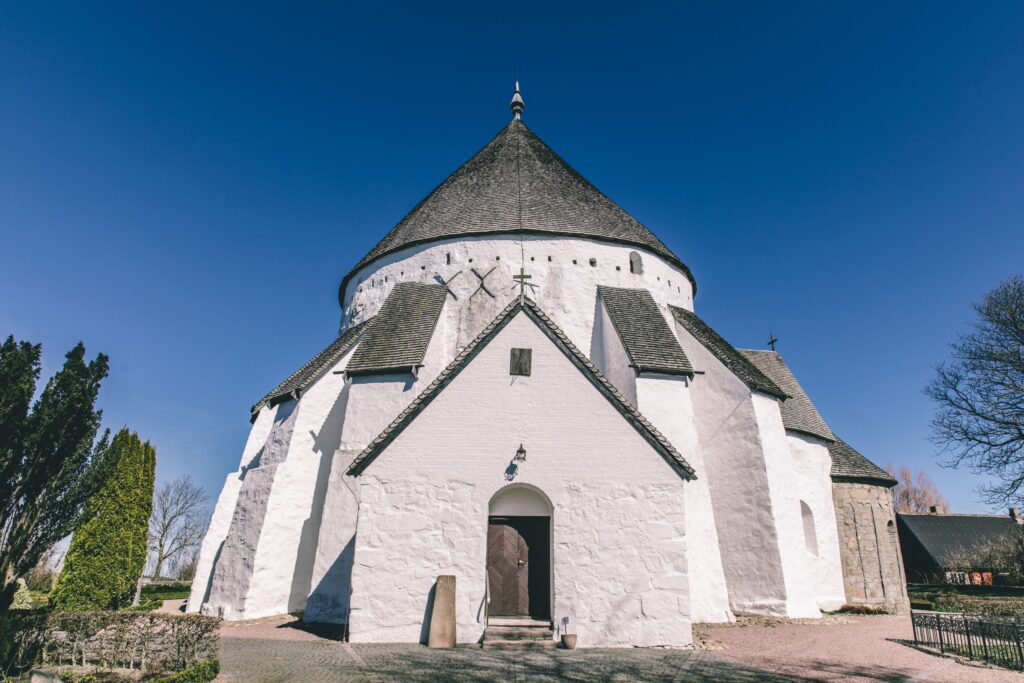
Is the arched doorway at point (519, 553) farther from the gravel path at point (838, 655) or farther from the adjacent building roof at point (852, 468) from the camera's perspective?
the adjacent building roof at point (852, 468)

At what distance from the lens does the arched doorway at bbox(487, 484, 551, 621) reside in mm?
11031

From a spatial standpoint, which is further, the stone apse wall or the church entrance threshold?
the stone apse wall

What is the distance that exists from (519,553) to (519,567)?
0.26 m

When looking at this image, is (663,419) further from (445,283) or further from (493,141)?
(493,141)

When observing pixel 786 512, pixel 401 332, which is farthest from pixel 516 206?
pixel 786 512

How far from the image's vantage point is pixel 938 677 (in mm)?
8742

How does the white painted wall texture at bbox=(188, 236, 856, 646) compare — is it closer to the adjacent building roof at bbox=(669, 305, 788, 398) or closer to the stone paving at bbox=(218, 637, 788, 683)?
the adjacent building roof at bbox=(669, 305, 788, 398)

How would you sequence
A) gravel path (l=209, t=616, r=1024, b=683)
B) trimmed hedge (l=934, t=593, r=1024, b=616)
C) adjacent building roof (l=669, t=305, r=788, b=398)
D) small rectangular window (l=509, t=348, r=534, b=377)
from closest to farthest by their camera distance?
gravel path (l=209, t=616, r=1024, b=683), small rectangular window (l=509, t=348, r=534, b=377), trimmed hedge (l=934, t=593, r=1024, b=616), adjacent building roof (l=669, t=305, r=788, b=398)

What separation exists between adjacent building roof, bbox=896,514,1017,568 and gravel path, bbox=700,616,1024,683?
2725 centimetres

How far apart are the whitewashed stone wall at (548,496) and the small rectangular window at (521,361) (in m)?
0.15

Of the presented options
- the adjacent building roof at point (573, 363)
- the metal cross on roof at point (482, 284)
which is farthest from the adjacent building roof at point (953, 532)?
the metal cross on roof at point (482, 284)

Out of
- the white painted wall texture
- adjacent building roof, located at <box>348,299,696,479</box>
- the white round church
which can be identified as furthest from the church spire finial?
adjacent building roof, located at <box>348,299,696,479</box>

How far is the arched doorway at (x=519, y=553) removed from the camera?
36.2ft

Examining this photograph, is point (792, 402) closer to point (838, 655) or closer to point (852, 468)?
point (852, 468)
